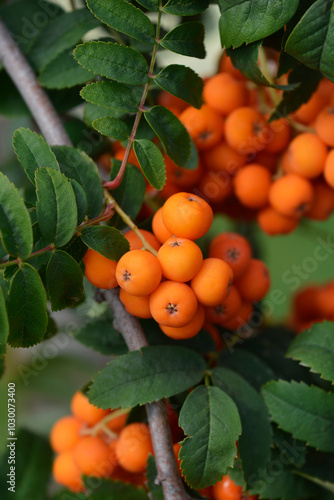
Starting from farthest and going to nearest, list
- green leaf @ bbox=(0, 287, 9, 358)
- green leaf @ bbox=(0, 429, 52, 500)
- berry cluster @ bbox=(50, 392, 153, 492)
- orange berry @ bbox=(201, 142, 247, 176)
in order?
green leaf @ bbox=(0, 429, 52, 500) < orange berry @ bbox=(201, 142, 247, 176) < berry cluster @ bbox=(50, 392, 153, 492) < green leaf @ bbox=(0, 287, 9, 358)

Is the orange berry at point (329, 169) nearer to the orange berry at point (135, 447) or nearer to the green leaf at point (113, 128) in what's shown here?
the green leaf at point (113, 128)

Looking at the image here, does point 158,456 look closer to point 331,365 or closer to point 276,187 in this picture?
point 331,365

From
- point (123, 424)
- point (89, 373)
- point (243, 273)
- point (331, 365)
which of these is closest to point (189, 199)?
point (243, 273)

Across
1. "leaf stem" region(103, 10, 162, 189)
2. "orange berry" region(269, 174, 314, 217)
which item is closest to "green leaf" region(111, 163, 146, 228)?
"leaf stem" region(103, 10, 162, 189)

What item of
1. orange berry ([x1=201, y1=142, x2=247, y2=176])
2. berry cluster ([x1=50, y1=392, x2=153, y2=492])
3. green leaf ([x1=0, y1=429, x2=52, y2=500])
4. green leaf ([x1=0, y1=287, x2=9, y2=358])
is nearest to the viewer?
green leaf ([x1=0, y1=287, x2=9, y2=358])

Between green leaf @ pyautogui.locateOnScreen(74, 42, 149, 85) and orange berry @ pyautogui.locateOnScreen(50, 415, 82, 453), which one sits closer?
green leaf @ pyautogui.locateOnScreen(74, 42, 149, 85)

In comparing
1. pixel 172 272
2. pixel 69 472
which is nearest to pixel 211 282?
pixel 172 272

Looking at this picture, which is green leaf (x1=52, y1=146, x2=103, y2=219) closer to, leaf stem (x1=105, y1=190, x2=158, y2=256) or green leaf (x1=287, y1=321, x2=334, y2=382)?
leaf stem (x1=105, y1=190, x2=158, y2=256)

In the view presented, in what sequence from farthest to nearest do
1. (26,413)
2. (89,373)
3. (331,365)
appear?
1. (89,373)
2. (26,413)
3. (331,365)
